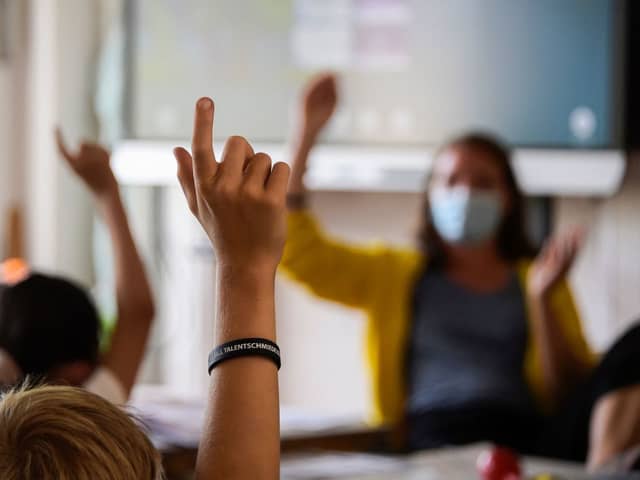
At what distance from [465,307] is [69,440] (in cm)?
186

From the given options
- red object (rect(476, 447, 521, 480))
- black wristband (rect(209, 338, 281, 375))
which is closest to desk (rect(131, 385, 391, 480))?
red object (rect(476, 447, 521, 480))

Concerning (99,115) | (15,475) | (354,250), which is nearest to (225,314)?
(15,475)

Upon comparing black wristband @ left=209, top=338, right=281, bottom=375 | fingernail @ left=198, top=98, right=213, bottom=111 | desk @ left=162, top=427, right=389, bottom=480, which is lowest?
desk @ left=162, top=427, right=389, bottom=480

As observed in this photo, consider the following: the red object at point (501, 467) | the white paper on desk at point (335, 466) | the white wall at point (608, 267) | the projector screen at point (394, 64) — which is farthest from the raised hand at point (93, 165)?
the white wall at point (608, 267)

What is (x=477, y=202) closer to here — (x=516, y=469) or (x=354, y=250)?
(x=354, y=250)

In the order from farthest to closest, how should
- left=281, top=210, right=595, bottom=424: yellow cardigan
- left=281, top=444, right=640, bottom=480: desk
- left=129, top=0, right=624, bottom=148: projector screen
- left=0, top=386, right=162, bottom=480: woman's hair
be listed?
left=129, top=0, right=624, bottom=148: projector screen
left=281, top=210, right=595, bottom=424: yellow cardigan
left=281, top=444, right=640, bottom=480: desk
left=0, top=386, right=162, bottom=480: woman's hair

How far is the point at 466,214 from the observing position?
2641mm

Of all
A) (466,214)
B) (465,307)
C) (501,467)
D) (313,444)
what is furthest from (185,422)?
(466,214)

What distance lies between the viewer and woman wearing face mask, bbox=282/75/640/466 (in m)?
2.46

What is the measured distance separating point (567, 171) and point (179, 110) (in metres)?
1.07

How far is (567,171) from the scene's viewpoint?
3.32m

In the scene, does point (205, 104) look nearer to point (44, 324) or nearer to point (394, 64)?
point (44, 324)

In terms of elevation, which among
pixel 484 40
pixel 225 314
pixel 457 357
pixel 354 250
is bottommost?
pixel 457 357

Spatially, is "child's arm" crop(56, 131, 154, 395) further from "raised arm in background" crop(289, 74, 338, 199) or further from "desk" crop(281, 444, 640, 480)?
"raised arm in background" crop(289, 74, 338, 199)
